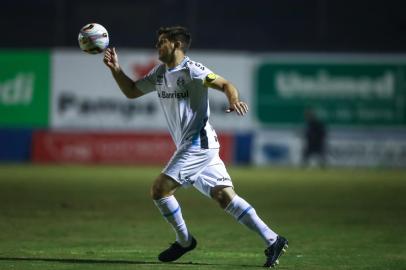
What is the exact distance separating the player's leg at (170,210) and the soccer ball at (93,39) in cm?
155

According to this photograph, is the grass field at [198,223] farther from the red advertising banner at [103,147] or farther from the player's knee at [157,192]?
the red advertising banner at [103,147]

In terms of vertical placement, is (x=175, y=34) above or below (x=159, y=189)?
above

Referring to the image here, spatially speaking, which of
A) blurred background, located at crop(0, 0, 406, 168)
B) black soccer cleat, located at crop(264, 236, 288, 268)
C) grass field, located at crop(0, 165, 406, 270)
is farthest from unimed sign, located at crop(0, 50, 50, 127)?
black soccer cleat, located at crop(264, 236, 288, 268)

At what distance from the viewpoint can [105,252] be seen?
32.3ft

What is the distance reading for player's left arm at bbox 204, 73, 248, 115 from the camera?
27.1 ft

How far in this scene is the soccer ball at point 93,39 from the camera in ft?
30.5

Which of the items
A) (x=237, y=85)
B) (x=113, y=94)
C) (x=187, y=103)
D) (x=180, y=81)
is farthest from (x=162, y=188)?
(x=113, y=94)

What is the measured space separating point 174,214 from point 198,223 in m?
4.27

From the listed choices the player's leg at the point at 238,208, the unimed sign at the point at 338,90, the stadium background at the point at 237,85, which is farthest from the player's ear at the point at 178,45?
the unimed sign at the point at 338,90

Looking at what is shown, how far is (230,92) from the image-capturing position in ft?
27.7

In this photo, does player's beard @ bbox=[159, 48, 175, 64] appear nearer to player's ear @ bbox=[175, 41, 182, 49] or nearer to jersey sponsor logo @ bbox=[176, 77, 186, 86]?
player's ear @ bbox=[175, 41, 182, 49]

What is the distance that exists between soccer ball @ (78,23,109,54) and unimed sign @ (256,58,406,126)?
1905 cm

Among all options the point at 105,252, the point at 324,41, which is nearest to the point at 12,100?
the point at 324,41

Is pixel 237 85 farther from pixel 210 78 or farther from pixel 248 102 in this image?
pixel 210 78
